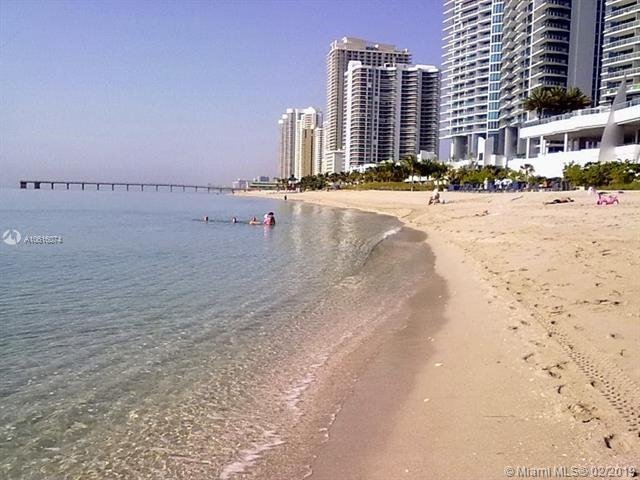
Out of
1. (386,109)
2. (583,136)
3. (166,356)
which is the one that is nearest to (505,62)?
(583,136)

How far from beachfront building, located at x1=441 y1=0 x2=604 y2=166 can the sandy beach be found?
9640 centimetres

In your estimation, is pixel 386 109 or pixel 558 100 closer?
pixel 558 100

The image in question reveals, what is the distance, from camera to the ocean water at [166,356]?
5605 mm

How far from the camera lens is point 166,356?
8.66 meters

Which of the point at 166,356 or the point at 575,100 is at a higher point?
the point at 575,100

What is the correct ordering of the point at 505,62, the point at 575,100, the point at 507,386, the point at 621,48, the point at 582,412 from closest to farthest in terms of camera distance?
the point at 582,412 < the point at 507,386 < the point at 575,100 < the point at 621,48 < the point at 505,62

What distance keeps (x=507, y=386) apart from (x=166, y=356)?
4957 mm

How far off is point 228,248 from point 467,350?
1890 centimetres

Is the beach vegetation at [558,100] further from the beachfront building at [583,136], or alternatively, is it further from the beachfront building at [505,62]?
the beachfront building at [505,62]

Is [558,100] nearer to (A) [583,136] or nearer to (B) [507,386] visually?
(A) [583,136]

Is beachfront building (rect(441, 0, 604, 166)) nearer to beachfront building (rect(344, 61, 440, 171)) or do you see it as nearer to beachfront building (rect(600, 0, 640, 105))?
beachfront building (rect(600, 0, 640, 105))

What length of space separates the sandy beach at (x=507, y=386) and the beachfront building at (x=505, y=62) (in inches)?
3795

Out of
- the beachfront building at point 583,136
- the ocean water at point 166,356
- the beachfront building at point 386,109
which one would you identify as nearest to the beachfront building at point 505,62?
the beachfront building at point 583,136

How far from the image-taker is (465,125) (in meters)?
141
